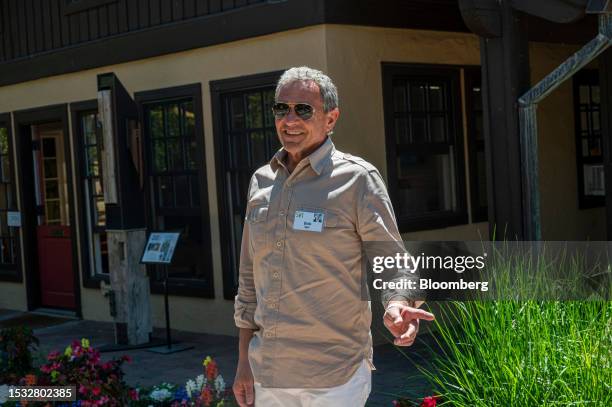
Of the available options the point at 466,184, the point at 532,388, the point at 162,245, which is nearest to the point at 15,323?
the point at 162,245

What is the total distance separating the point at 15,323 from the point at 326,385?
874 cm

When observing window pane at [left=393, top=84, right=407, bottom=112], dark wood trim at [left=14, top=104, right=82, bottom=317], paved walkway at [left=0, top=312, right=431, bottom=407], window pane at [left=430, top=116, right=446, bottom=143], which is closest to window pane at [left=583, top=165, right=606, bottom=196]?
window pane at [left=430, top=116, right=446, bottom=143]

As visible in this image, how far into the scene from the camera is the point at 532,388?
152 inches

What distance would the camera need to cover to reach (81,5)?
10.7 meters

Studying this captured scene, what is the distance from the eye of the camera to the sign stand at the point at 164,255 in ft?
28.6

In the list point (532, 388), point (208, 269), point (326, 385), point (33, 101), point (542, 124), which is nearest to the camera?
point (326, 385)

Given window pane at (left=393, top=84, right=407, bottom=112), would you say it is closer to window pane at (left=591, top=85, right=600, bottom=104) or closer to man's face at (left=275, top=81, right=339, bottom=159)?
window pane at (left=591, top=85, right=600, bottom=104)

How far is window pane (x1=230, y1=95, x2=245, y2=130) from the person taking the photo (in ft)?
29.7

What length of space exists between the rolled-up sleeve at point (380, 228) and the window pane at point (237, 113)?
231 inches

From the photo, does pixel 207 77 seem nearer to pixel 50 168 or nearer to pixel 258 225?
pixel 50 168

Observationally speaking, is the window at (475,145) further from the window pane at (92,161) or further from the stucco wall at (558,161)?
the window pane at (92,161)

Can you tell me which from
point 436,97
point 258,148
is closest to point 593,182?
point 436,97

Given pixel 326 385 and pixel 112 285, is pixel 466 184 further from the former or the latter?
pixel 326 385

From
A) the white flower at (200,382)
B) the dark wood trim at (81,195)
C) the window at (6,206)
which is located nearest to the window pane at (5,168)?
the window at (6,206)
